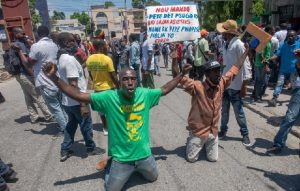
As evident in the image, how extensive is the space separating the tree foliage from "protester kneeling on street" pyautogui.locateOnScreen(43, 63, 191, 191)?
2798 centimetres

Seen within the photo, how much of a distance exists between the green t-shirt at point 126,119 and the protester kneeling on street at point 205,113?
839 mm

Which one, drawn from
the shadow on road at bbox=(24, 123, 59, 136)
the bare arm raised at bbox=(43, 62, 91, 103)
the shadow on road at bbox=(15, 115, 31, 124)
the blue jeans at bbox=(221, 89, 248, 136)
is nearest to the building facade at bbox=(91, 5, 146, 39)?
the shadow on road at bbox=(15, 115, 31, 124)

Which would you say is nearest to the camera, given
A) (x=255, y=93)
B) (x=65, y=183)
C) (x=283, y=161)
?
(x=65, y=183)

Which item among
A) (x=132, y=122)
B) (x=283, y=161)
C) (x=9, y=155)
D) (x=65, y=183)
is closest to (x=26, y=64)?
(x=9, y=155)

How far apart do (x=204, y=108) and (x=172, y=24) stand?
1.81 m

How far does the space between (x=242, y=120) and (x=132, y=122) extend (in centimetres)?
214

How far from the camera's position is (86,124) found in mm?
4988

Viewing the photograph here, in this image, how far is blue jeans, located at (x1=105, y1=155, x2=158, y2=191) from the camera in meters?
3.89

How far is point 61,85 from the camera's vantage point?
12.1 ft

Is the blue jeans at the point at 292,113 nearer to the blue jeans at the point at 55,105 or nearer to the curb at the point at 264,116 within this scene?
the curb at the point at 264,116

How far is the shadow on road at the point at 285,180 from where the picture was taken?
3.94 meters

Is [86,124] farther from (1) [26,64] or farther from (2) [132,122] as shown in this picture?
(1) [26,64]

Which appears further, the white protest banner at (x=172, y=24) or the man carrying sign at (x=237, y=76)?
the white protest banner at (x=172, y=24)

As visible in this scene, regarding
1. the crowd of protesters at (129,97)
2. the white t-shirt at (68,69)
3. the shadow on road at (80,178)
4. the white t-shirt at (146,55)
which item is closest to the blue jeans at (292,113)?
the crowd of protesters at (129,97)
